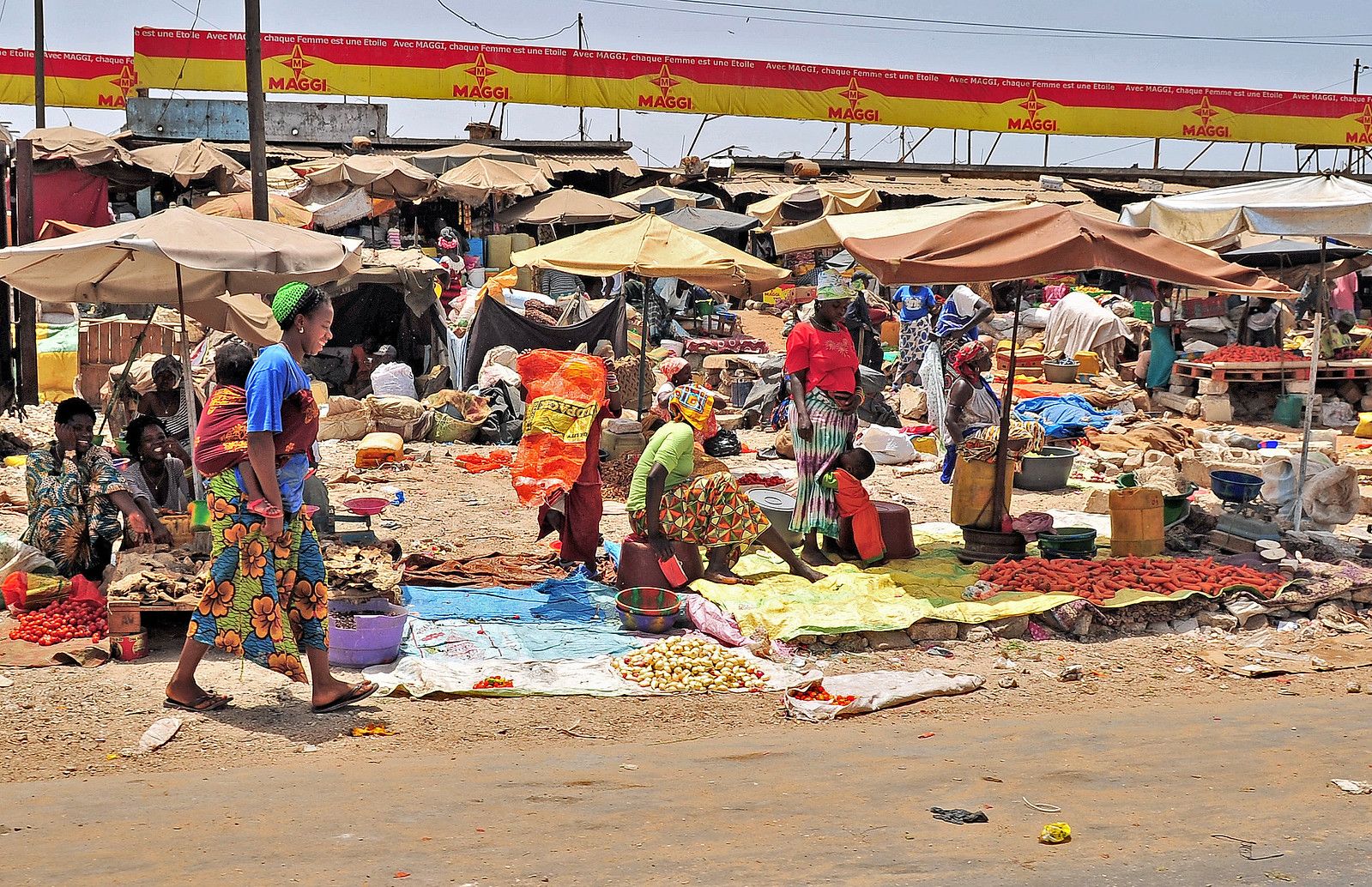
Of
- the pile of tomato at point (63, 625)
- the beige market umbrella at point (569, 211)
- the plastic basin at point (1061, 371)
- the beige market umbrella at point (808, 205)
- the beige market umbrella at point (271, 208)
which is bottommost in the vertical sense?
the pile of tomato at point (63, 625)

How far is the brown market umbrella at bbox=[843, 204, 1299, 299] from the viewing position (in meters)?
7.68

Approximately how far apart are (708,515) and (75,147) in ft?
54.7

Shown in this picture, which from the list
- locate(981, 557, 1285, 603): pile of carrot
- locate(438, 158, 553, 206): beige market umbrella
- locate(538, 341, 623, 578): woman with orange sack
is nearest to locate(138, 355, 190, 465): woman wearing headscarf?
locate(538, 341, 623, 578): woman with orange sack

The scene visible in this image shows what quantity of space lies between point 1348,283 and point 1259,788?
20083 millimetres

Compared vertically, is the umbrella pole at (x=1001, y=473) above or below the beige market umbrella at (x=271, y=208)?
below

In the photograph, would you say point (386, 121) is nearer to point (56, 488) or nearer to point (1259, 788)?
point (56, 488)

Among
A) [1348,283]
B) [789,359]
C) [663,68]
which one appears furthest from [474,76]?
[789,359]

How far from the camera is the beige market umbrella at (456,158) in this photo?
23453 mm

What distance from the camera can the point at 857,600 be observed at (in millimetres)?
7445

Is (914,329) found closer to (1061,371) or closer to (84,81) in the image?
(1061,371)

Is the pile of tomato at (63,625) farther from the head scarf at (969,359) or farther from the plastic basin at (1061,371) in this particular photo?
the plastic basin at (1061,371)

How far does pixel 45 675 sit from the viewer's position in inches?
233

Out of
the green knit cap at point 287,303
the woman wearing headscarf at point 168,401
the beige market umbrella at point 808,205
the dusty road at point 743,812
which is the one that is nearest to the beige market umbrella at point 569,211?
the beige market umbrella at point 808,205

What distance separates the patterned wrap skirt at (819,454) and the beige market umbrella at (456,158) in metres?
15.7
